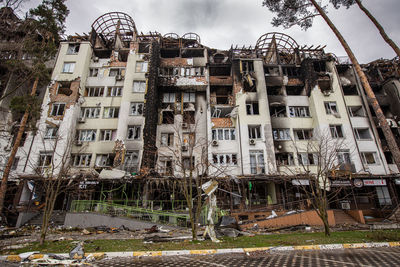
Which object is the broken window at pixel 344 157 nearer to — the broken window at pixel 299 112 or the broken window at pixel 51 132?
the broken window at pixel 299 112

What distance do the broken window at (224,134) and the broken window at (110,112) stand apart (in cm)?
1299

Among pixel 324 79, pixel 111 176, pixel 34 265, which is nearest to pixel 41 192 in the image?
pixel 111 176

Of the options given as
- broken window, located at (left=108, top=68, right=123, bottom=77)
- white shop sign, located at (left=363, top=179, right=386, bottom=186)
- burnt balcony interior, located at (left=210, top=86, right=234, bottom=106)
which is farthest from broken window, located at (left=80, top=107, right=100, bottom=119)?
white shop sign, located at (left=363, top=179, right=386, bottom=186)

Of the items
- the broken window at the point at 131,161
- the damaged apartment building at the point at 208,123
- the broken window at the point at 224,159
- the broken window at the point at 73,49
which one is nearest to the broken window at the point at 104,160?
the damaged apartment building at the point at 208,123

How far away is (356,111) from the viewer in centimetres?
2658

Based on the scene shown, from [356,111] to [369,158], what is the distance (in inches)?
260

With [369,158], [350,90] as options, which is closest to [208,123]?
[369,158]

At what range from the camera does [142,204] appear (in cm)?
1997

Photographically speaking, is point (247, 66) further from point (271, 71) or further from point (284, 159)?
point (284, 159)

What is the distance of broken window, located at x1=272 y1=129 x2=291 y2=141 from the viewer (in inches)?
981

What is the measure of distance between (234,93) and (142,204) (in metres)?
17.1

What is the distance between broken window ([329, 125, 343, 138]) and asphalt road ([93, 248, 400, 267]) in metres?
19.3

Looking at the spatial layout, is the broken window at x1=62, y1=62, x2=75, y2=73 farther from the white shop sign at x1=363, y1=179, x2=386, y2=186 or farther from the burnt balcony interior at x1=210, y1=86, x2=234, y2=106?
the white shop sign at x1=363, y1=179, x2=386, y2=186

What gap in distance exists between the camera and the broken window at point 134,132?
2426cm
